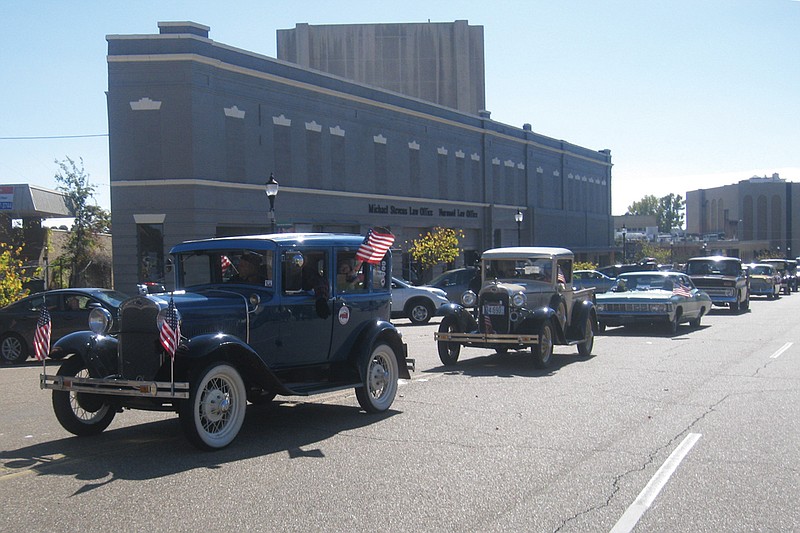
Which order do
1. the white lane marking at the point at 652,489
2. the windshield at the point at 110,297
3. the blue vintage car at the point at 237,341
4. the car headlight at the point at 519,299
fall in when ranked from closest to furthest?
the white lane marking at the point at 652,489 → the blue vintage car at the point at 237,341 → the car headlight at the point at 519,299 → the windshield at the point at 110,297

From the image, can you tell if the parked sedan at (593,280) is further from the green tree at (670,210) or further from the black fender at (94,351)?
the green tree at (670,210)

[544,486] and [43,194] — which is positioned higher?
[43,194]

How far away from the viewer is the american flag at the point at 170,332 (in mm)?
7121

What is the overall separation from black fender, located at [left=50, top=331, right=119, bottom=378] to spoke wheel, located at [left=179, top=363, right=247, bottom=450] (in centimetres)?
123

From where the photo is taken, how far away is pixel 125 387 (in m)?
7.25

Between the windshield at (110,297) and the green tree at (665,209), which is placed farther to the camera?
the green tree at (665,209)

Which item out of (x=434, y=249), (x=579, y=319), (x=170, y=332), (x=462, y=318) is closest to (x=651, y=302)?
(x=579, y=319)

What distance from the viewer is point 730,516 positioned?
18.5 feet

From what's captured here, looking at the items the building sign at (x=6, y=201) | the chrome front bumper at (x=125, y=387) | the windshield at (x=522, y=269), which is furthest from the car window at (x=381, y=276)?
the building sign at (x=6, y=201)

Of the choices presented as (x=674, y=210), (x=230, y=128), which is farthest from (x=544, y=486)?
(x=674, y=210)

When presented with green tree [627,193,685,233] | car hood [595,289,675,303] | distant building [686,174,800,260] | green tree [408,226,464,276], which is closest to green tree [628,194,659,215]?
green tree [627,193,685,233]

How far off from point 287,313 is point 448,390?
11.4 ft

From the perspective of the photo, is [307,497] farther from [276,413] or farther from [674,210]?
[674,210]

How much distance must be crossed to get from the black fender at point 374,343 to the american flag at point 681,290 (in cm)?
Result: 1340
